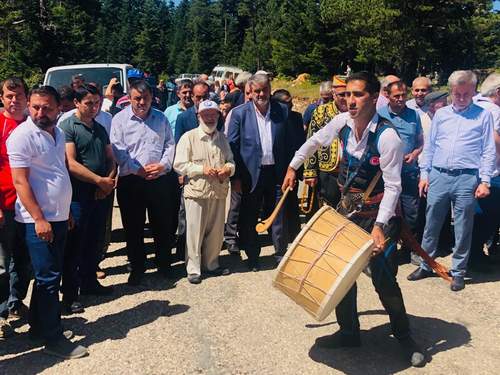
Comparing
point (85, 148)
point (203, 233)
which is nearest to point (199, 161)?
point (203, 233)

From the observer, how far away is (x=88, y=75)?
10617 mm

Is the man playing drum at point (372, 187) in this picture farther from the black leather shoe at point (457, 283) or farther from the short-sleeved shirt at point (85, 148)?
the short-sleeved shirt at point (85, 148)

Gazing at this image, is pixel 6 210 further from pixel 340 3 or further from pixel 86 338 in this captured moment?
pixel 340 3

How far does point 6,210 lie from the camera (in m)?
4.15

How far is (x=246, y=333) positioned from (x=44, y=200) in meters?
1.99

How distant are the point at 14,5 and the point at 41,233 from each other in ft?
102

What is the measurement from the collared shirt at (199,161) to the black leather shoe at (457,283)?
265 cm

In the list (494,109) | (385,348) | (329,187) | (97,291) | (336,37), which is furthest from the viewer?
(336,37)

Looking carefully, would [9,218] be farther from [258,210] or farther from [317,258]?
[258,210]

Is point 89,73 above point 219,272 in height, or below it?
above

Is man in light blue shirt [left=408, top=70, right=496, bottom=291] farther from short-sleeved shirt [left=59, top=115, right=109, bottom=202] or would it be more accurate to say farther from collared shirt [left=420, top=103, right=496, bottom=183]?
short-sleeved shirt [left=59, top=115, right=109, bottom=202]

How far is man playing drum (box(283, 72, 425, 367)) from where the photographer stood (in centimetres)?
357

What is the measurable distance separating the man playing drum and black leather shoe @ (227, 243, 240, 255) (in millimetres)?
2638

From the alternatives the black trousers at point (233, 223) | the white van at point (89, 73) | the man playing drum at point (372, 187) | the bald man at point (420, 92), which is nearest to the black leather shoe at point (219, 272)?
the black trousers at point (233, 223)
